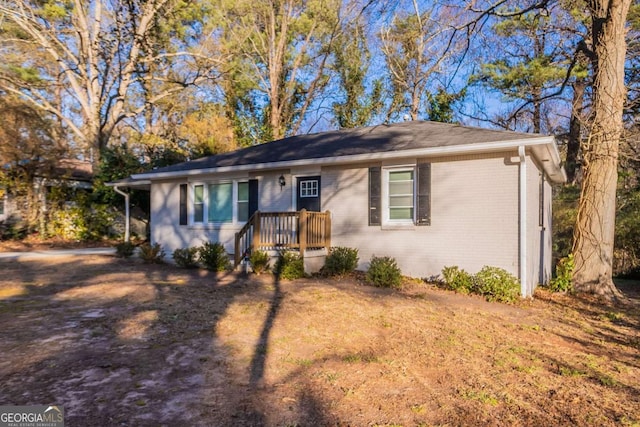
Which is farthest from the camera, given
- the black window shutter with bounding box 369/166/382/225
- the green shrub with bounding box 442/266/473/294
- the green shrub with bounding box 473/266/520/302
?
the black window shutter with bounding box 369/166/382/225

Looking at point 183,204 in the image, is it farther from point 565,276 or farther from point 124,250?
point 565,276

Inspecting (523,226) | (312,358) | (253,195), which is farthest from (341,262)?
(312,358)

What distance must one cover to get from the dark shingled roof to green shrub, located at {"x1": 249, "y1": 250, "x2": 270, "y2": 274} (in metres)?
2.58

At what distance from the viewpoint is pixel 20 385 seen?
3414 millimetres

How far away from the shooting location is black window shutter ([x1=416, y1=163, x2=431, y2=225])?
9016 millimetres

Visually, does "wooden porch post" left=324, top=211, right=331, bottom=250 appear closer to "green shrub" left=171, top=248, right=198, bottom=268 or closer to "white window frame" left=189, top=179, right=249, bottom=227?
"white window frame" left=189, top=179, right=249, bottom=227

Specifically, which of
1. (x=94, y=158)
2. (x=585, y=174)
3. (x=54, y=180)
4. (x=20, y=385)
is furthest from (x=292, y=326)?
(x=94, y=158)

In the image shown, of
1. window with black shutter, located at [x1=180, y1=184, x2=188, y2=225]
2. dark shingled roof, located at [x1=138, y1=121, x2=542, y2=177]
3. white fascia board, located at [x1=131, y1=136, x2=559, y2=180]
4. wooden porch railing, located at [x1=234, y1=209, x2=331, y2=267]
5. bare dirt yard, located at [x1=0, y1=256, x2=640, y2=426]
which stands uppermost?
dark shingled roof, located at [x1=138, y1=121, x2=542, y2=177]

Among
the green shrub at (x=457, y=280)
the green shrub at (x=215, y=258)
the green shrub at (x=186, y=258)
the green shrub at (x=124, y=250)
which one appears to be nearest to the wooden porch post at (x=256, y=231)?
the green shrub at (x=215, y=258)

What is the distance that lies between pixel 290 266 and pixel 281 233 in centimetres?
153

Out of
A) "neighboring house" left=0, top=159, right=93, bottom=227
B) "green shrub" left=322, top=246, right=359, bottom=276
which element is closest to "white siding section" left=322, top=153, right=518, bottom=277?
"green shrub" left=322, top=246, right=359, bottom=276

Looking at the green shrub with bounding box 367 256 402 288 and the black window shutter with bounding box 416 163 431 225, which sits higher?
the black window shutter with bounding box 416 163 431 225

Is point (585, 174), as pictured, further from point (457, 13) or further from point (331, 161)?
point (331, 161)

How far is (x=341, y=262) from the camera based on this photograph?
9328 millimetres
